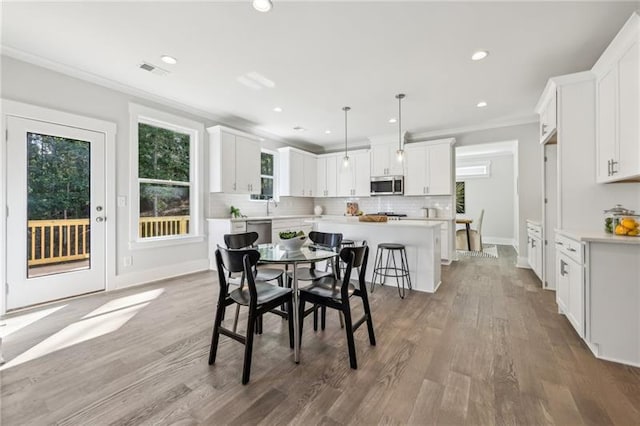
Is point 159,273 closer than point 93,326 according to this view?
No

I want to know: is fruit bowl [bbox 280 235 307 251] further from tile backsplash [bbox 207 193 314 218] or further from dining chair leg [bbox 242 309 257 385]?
tile backsplash [bbox 207 193 314 218]

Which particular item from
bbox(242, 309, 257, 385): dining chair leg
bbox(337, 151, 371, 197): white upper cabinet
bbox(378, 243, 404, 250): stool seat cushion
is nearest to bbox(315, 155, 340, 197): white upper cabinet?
bbox(337, 151, 371, 197): white upper cabinet

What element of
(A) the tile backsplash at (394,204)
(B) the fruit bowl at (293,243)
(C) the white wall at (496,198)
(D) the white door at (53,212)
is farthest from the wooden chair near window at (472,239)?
(D) the white door at (53,212)

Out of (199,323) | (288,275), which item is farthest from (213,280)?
(288,275)

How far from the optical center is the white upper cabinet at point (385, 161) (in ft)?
20.0

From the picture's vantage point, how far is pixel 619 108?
2.27 meters

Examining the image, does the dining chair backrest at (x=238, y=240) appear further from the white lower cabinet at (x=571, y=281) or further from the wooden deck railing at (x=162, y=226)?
the white lower cabinet at (x=571, y=281)

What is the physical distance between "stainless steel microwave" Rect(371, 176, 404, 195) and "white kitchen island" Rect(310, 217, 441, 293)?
2.23 m

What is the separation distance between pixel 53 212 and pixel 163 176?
1.42 m

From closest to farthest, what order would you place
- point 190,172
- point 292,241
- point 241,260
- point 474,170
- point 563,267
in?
1. point 241,260
2. point 292,241
3. point 563,267
4. point 190,172
5. point 474,170

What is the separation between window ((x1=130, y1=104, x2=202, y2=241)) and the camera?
4.05 m

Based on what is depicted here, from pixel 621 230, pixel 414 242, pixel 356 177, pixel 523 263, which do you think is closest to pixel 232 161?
pixel 356 177

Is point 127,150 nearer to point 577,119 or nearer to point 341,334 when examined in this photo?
point 341,334

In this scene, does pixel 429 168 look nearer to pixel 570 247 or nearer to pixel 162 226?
pixel 570 247
